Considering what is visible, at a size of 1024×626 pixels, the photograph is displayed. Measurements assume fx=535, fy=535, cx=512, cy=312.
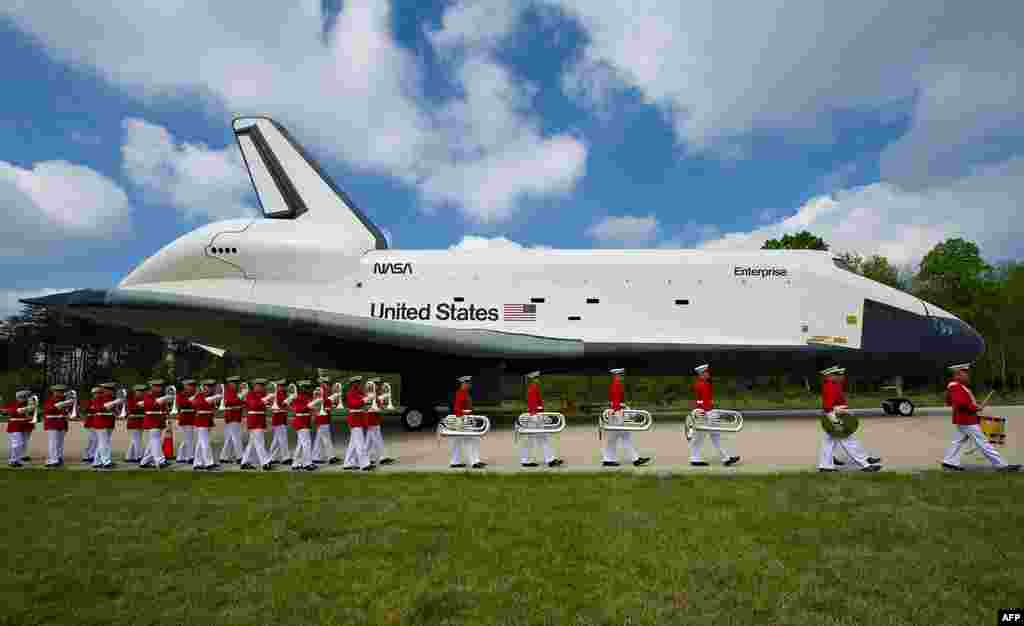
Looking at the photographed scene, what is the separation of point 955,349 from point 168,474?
1757 cm

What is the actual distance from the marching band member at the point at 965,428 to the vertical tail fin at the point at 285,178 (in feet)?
41.6

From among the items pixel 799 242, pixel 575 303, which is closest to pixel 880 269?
pixel 799 242

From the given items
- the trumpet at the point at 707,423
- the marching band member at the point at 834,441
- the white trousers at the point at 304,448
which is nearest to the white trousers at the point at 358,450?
the white trousers at the point at 304,448

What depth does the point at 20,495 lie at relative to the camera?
7.06 metres

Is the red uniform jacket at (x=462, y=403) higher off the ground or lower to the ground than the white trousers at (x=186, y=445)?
higher

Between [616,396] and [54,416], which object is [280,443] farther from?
[616,396]

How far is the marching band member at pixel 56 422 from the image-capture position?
9797mm

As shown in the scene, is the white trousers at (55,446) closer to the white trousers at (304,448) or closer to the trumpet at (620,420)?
the white trousers at (304,448)

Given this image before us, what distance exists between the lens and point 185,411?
9.73 meters

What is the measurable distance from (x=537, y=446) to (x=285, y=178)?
10398 mm

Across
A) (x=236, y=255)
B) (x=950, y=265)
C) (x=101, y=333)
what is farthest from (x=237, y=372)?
(x=950, y=265)

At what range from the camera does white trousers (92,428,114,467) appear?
31.5 ft

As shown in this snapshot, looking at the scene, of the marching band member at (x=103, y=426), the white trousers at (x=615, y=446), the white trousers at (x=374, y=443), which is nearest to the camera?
the white trousers at (x=615, y=446)

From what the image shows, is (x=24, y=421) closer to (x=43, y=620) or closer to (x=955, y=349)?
(x=43, y=620)
